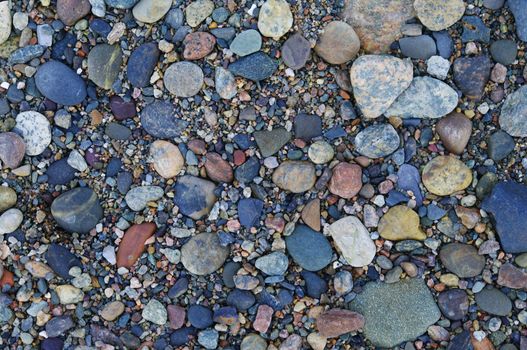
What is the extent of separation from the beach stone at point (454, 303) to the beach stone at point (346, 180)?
417mm

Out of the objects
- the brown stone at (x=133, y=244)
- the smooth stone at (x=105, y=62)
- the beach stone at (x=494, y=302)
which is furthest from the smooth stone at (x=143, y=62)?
the beach stone at (x=494, y=302)

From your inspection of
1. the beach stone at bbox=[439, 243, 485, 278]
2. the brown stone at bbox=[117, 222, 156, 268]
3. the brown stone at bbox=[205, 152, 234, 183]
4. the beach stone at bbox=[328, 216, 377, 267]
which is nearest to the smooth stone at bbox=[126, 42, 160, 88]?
the brown stone at bbox=[205, 152, 234, 183]

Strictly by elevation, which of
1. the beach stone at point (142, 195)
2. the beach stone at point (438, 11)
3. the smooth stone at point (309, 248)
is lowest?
the smooth stone at point (309, 248)

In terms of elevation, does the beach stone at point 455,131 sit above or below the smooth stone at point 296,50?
below

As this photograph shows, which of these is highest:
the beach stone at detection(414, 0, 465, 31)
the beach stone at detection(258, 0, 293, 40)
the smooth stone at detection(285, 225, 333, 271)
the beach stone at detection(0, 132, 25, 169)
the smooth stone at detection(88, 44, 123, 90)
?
the beach stone at detection(414, 0, 465, 31)

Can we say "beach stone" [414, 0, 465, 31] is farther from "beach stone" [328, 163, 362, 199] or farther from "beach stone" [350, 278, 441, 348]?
"beach stone" [350, 278, 441, 348]

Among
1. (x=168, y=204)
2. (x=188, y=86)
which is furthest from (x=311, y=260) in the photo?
(x=188, y=86)

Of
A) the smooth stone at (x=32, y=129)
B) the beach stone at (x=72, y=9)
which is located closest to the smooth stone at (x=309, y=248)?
the smooth stone at (x=32, y=129)

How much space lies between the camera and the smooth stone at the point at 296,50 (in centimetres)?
177

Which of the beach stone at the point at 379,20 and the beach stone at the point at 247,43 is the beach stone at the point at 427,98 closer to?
the beach stone at the point at 379,20

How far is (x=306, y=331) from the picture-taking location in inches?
71.3

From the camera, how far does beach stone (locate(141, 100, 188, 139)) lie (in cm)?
181

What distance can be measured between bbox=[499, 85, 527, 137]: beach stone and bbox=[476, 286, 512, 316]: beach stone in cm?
48

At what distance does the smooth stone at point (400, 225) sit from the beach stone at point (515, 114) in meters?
0.38
